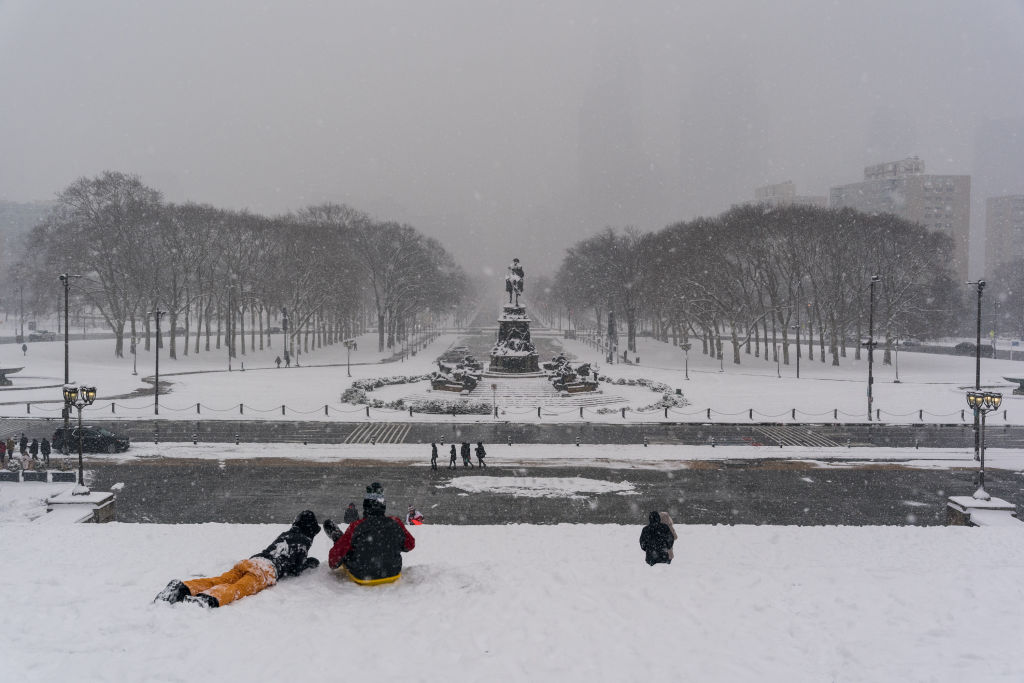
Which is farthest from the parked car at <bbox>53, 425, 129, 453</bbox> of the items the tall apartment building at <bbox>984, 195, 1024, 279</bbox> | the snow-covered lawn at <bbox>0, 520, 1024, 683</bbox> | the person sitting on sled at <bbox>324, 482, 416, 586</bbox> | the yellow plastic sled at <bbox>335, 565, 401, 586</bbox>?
the tall apartment building at <bbox>984, 195, 1024, 279</bbox>

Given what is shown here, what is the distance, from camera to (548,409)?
35594 millimetres

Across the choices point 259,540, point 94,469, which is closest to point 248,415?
point 94,469

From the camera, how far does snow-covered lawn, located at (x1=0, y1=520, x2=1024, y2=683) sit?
7.37 metres

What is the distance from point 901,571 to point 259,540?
11.0 metres

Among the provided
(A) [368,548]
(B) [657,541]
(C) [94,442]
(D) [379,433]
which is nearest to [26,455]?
(C) [94,442]

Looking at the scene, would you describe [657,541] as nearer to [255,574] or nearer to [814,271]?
[255,574]

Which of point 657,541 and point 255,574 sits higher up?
point 255,574

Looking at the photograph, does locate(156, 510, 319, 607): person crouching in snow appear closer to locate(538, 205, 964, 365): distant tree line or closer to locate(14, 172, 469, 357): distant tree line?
locate(14, 172, 469, 357): distant tree line

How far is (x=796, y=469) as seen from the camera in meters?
23.1

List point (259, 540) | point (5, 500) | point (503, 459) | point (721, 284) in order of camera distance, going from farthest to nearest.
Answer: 1. point (721, 284)
2. point (503, 459)
3. point (5, 500)
4. point (259, 540)

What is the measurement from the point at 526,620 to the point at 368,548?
2.38 meters

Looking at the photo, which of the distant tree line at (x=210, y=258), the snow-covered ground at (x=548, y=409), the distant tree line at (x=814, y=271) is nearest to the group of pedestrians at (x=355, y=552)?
the snow-covered ground at (x=548, y=409)

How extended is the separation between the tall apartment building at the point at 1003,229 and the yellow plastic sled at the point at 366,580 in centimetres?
16000

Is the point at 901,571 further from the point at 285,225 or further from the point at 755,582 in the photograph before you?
the point at 285,225
